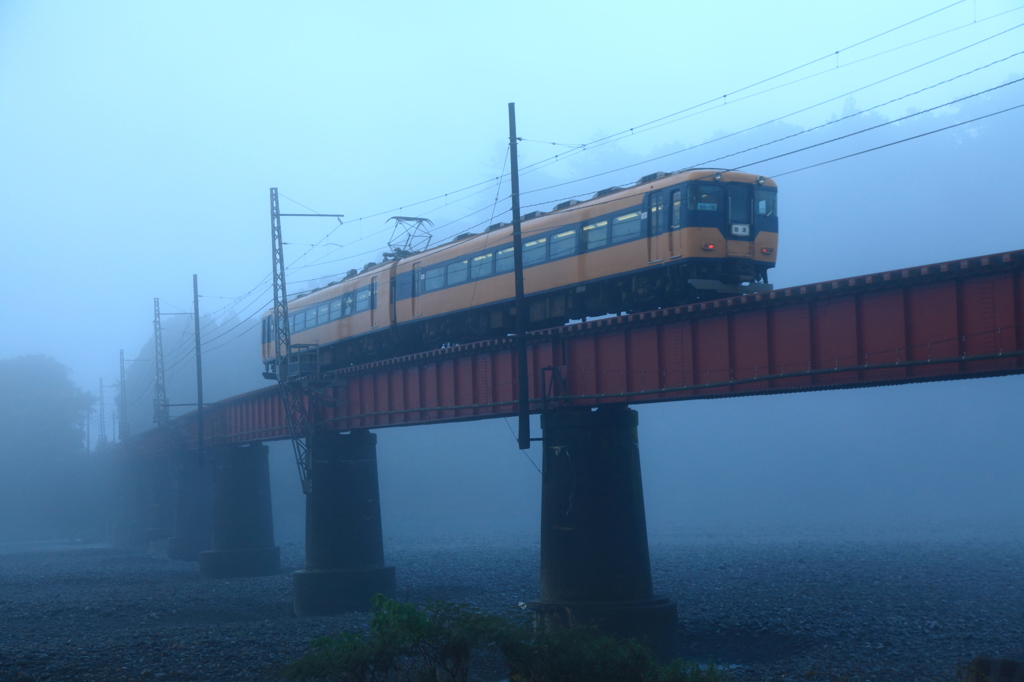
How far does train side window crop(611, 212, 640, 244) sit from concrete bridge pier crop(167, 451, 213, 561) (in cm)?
4549

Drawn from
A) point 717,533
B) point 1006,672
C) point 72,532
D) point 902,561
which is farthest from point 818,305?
point 72,532

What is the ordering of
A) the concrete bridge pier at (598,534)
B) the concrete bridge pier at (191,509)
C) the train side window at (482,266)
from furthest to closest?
the concrete bridge pier at (191,509) → the train side window at (482,266) → the concrete bridge pier at (598,534)

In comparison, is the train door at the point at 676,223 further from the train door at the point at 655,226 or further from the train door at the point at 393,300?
the train door at the point at 393,300

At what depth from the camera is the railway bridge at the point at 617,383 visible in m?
15.6

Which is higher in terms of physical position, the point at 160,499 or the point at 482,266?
the point at 482,266

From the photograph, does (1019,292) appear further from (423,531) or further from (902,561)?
(423,531)

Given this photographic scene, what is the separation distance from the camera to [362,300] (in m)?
35.6

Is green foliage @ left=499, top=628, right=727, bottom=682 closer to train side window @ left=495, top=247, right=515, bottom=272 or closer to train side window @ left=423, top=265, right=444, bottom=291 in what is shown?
train side window @ left=495, top=247, right=515, bottom=272

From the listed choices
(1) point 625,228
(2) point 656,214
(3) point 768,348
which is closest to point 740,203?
(2) point 656,214

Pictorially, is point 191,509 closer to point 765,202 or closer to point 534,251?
point 534,251

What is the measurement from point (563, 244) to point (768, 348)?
328 inches

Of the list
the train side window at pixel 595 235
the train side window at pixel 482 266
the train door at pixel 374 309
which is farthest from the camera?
the train door at pixel 374 309

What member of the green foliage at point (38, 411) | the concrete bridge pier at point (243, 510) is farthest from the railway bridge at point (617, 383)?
the green foliage at point (38, 411)

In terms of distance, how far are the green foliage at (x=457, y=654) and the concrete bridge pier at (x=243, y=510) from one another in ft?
113
